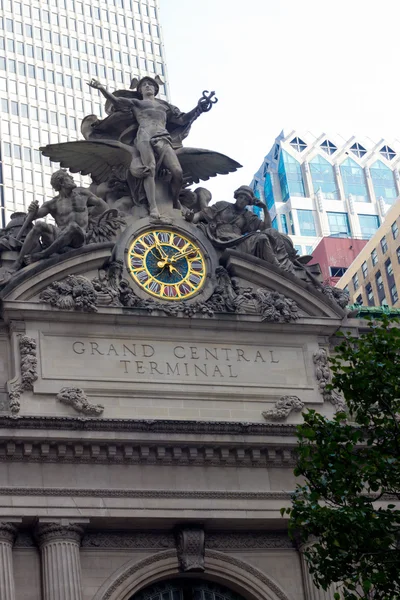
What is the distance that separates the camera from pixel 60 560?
41.2m

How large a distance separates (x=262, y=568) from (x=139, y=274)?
9628mm

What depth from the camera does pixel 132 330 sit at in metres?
45.6

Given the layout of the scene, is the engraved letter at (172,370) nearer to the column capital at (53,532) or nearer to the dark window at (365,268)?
the column capital at (53,532)

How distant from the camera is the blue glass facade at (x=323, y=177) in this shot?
472ft

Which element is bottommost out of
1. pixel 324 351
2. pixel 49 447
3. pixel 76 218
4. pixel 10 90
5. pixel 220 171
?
pixel 49 447

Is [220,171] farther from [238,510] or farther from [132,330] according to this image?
[238,510]

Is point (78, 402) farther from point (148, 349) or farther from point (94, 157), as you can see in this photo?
point (94, 157)

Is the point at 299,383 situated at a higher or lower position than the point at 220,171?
lower

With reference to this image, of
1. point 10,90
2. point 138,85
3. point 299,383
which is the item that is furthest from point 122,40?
point 299,383

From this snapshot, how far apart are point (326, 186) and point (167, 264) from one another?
98834 millimetres

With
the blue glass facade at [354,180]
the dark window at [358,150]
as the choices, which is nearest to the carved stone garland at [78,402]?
the blue glass facade at [354,180]

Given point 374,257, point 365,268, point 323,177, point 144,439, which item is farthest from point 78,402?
point 323,177

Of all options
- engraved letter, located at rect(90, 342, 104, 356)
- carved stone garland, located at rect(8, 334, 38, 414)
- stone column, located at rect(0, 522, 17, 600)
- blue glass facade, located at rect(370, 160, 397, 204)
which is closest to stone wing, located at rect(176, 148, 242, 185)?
engraved letter, located at rect(90, 342, 104, 356)

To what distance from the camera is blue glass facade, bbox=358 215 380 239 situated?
139375 mm
